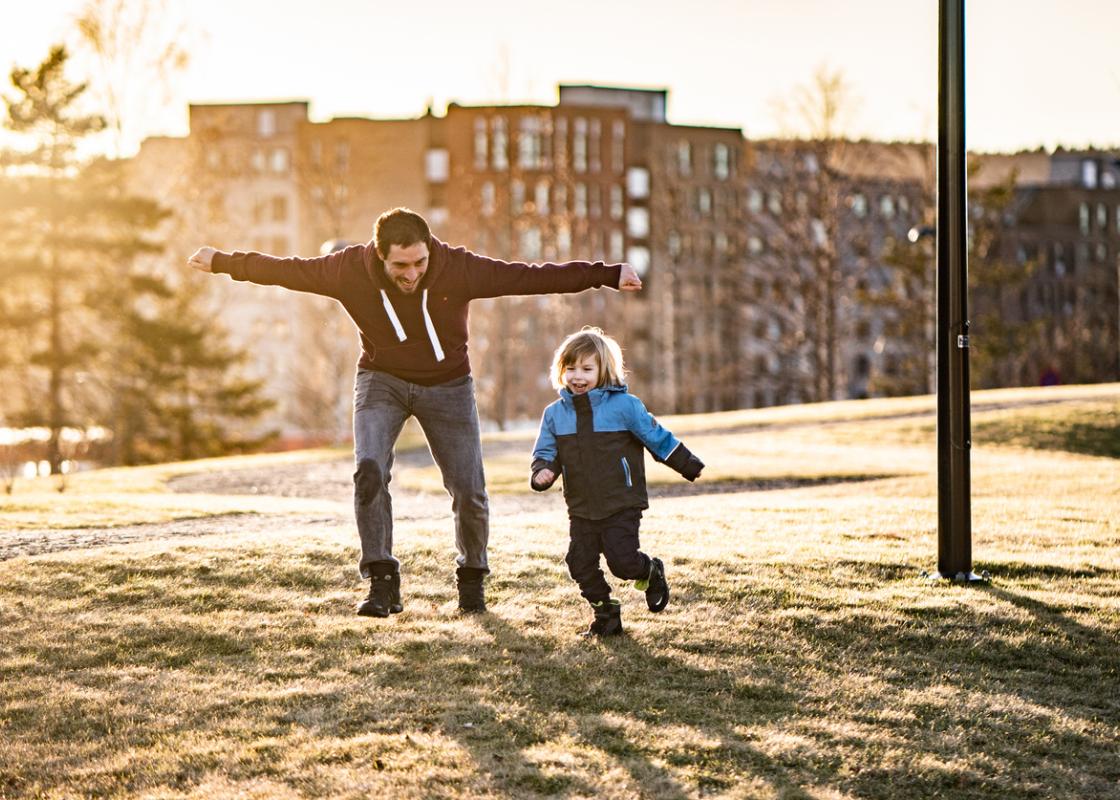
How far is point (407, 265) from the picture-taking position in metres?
6.89

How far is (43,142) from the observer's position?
1547 inches

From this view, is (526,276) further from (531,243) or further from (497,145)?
(497,145)

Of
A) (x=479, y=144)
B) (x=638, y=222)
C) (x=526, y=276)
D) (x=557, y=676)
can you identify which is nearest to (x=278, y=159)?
(x=479, y=144)

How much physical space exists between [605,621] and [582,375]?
4.20 feet

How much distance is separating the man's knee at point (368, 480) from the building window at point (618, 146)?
75.1 m

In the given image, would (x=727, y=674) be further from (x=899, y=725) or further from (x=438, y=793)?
(x=438, y=793)

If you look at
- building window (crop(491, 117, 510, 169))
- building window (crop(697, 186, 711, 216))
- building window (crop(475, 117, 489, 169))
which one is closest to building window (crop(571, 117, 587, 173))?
building window (crop(491, 117, 510, 169))

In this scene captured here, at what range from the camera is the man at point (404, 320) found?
22.9 feet

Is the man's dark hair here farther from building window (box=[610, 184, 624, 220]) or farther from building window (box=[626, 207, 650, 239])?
building window (box=[626, 207, 650, 239])

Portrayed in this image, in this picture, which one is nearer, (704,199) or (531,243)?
(531,243)

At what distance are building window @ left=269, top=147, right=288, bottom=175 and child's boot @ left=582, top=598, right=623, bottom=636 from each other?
79.8 meters

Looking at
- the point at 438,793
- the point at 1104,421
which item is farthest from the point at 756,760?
the point at 1104,421

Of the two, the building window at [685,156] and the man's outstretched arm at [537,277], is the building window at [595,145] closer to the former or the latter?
the building window at [685,156]

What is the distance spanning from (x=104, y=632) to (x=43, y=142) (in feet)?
115
